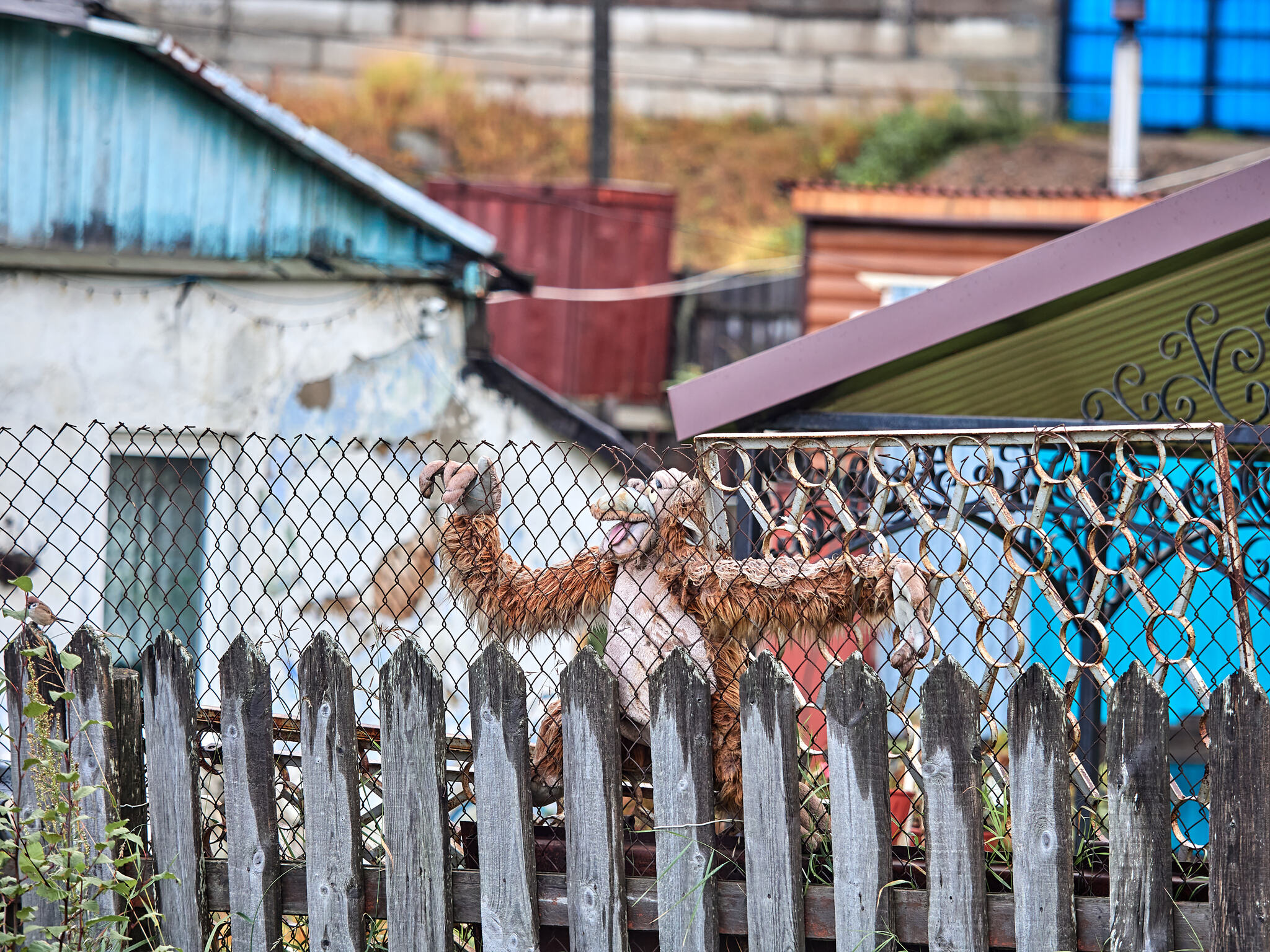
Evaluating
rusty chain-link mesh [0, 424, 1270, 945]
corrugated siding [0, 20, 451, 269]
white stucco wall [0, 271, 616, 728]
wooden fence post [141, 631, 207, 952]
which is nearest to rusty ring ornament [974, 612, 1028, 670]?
rusty chain-link mesh [0, 424, 1270, 945]

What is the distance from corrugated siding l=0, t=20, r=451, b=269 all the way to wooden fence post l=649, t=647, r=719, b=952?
3.98m

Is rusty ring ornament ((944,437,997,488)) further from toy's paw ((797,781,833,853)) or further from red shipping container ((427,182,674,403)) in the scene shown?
red shipping container ((427,182,674,403))

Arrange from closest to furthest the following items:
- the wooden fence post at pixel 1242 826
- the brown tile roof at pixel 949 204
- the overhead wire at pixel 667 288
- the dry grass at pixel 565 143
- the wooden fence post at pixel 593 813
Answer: the wooden fence post at pixel 1242 826
the wooden fence post at pixel 593 813
the brown tile roof at pixel 949 204
the overhead wire at pixel 667 288
the dry grass at pixel 565 143

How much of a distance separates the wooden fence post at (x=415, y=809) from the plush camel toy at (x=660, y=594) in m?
0.27

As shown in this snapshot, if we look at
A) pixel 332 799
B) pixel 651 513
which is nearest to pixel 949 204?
pixel 651 513

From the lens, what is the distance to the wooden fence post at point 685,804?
260 cm

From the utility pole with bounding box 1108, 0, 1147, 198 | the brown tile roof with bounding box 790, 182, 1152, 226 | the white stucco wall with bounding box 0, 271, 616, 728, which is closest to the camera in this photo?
the white stucco wall with bounding box 0, 271, 616, 728

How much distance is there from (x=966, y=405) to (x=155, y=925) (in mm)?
3224

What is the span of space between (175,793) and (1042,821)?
1995 millimetres

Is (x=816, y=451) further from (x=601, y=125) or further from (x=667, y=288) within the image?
(x=601, y=125)

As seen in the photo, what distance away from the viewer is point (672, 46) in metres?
18.7

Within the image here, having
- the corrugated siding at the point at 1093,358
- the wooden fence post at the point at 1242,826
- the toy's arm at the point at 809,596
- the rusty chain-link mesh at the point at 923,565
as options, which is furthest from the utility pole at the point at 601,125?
the wooden fence post at the point at 1242,826

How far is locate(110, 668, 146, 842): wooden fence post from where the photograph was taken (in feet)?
9.21

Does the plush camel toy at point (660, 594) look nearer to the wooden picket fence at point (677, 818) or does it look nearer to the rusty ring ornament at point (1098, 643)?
the wooden picket fence at point (677, 818)
